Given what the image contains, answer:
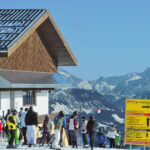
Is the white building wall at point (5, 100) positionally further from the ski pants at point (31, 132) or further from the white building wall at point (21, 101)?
the ski pants at point (31, 132)

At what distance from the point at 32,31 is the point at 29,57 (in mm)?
4004

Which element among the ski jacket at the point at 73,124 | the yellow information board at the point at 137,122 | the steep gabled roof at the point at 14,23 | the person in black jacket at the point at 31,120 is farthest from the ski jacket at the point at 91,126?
the steep gabled roof at the point at 14,23

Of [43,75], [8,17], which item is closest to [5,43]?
[8,17]

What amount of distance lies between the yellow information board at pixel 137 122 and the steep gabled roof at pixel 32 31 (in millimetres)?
8917

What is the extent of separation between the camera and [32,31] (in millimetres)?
26500

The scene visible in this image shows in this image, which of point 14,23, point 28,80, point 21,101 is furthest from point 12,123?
point 21,101

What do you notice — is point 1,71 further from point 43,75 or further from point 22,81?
point 43,75

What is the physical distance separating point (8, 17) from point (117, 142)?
42.1 ft

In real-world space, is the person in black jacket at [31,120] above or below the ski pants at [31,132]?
above

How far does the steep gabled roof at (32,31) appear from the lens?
23972 millimetres

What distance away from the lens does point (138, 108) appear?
16.6 metres

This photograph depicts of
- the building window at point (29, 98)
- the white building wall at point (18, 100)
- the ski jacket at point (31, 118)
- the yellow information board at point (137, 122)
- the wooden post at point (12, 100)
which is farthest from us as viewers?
the building window at point (29, 98)

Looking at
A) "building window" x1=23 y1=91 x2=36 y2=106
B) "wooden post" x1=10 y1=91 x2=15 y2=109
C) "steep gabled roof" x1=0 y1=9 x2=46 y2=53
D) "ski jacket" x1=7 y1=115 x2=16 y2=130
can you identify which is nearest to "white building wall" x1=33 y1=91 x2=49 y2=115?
"building window" x1=23 y1=91 x2=36 y2=106

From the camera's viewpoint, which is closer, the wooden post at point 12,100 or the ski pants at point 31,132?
the ski pants at point 31,132
